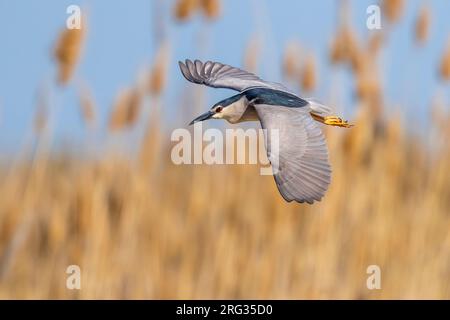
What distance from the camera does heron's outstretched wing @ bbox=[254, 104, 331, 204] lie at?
42 cm

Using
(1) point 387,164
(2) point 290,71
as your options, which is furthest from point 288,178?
(1) point 387,164

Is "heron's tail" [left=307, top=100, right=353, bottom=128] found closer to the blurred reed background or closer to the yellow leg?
the yellow leg

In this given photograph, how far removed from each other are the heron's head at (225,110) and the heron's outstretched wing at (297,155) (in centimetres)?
3

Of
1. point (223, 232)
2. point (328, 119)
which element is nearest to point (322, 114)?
point (328, 119)

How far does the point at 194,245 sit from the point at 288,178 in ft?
6.84

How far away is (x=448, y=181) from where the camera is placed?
2.96 metres

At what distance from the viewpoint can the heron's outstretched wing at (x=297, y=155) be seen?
1.39ft

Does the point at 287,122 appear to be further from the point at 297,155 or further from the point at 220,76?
the point at 220,76

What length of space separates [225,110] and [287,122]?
6 centimetres

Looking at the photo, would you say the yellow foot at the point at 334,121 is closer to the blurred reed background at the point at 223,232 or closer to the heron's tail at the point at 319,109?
the heron's tail at the point at 319,109

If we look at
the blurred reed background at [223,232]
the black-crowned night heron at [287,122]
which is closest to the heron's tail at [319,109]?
the black-crowned night heron at [287,122]

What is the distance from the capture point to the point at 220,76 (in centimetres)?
60
